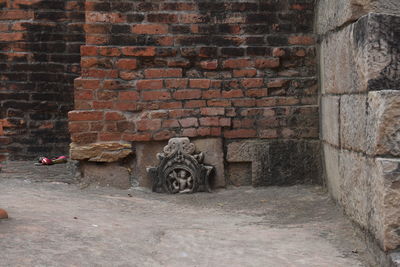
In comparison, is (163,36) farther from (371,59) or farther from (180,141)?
(371,59)

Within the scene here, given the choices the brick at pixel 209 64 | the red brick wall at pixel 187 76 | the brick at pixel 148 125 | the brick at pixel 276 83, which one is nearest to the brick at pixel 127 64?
the red brick wall at pixel 187 76

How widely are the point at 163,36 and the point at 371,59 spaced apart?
7.37 feet

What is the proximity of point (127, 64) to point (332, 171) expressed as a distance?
70.8 inches

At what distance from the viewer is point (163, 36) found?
4.61 m

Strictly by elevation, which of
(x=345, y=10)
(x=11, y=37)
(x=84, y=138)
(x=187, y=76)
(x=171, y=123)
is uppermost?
(x=11, y=37)

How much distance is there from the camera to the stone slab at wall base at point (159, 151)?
4605 mm

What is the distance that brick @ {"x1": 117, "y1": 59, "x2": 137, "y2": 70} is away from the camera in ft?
15.1

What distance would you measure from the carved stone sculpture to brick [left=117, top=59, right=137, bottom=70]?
26.0 inches

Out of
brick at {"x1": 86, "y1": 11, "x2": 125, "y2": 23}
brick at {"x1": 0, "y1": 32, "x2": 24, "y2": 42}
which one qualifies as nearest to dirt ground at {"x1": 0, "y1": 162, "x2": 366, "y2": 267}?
brick at {"x1": 86, "y1": 11, "x2": 125, "y2": 23}

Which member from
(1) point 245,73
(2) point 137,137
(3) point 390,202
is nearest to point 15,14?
(2) point 137,137

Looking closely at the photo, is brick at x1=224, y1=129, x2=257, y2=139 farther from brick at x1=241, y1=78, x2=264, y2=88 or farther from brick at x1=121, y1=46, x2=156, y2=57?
brick at x1=121, y1=46, x2=156, y2=57

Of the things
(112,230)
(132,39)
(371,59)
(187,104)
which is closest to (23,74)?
(132,39)

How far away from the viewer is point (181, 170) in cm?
455

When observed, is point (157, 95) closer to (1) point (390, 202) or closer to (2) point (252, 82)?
(2) point (252, 82)
